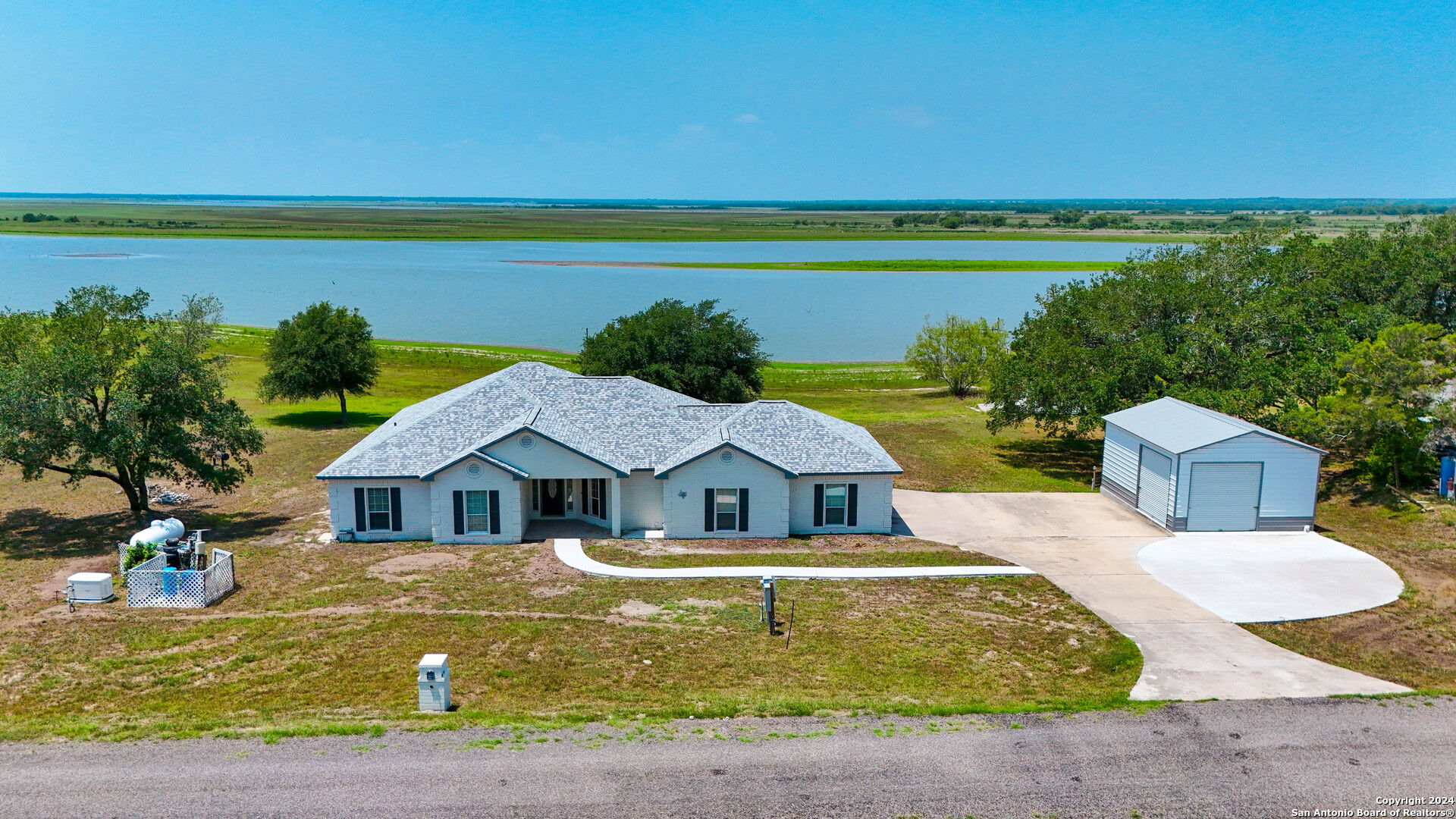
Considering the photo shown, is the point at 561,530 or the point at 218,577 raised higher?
the point at 218,577

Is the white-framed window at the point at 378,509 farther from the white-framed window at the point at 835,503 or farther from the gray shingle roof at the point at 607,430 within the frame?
the white-framed window at the point at 835,503

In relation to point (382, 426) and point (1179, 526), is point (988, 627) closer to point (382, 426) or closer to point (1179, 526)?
point (1179, 526)

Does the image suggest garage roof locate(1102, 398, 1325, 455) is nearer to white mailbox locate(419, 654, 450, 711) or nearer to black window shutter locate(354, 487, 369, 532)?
white mailbox locate(419, 654, 450, 711)

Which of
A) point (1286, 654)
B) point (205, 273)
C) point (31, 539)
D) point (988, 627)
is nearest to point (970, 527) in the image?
point (988, 627)

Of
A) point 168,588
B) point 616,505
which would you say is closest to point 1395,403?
point 616,505

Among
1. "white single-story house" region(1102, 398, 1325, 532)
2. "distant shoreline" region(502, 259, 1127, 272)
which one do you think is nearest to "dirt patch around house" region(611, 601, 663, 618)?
"white single-story house" region(1102, 398, 1325, 532)

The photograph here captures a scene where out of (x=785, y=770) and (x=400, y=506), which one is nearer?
(x=785, y=770)

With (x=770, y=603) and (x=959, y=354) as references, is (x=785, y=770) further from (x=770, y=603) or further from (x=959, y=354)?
(x=959, y=354)

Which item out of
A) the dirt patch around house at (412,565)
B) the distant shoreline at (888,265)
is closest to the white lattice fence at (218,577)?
the dirt patch around house at (412,565)
